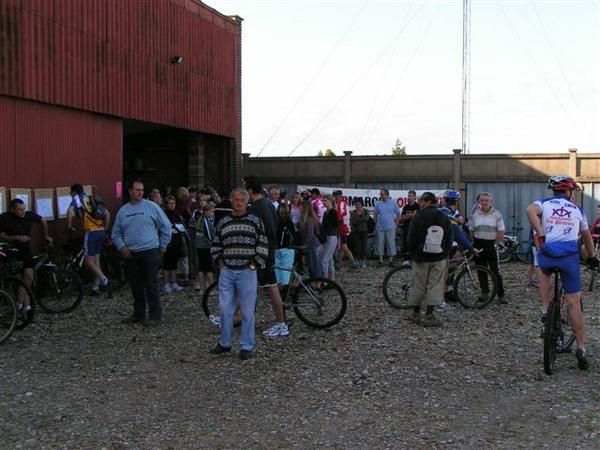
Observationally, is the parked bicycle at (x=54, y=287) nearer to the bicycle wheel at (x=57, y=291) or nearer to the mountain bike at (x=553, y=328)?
the bicycle wheel at (x=57, y=291)

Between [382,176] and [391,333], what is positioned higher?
[382,176]

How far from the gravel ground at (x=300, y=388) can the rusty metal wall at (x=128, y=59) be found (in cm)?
481

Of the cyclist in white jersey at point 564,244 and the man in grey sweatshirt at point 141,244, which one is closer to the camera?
the cyclist in white jersey at point 564,244

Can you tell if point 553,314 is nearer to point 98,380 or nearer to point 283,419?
point 283,419

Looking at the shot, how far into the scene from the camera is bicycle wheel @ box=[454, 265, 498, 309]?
32.2 feet

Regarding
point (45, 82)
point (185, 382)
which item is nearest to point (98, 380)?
point (185, 382)

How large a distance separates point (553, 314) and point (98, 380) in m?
4.26

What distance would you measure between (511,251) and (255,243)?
40.7ft

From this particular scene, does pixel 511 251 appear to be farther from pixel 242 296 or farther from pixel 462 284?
pixel 242 296

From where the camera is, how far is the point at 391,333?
323 inches

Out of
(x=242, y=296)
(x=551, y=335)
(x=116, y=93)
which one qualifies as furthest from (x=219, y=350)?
(x=116, y=93)

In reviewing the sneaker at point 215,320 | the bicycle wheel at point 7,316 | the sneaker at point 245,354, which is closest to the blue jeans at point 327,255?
the sneaker at point 215,320

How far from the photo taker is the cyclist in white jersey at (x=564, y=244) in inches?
247

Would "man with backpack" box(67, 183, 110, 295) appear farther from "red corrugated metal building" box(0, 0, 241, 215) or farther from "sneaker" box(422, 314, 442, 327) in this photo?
"sneaker" box(422, 314, 442, 327)
